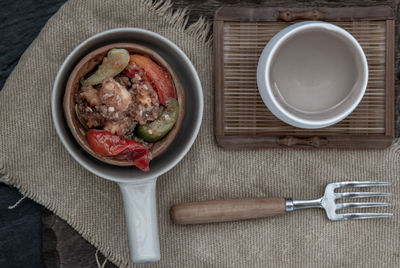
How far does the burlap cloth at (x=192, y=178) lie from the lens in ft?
2.93

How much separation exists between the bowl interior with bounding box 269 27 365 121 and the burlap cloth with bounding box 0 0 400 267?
16 cm

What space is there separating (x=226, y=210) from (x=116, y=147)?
0.31 m

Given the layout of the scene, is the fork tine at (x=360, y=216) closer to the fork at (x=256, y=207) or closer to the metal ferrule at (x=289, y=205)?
the fork at (x=256, y=207)

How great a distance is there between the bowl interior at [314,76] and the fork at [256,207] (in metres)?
0.22

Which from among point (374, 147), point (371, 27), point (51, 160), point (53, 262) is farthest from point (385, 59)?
point (53, 262)

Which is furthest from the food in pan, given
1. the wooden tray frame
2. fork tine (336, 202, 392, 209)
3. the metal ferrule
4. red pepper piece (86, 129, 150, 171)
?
fork tine (336, 202, 392, 209)

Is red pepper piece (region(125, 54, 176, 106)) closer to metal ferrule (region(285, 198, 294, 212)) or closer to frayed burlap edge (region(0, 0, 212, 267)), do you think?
frayed burlap edge (region(0, 0, 212, 267))

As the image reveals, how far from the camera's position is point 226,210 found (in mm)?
894

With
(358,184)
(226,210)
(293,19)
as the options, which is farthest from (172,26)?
Answer: (358,184)

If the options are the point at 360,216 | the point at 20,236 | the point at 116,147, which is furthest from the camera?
the point at 20,236

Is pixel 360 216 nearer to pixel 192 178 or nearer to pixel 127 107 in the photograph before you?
pixel 192 178

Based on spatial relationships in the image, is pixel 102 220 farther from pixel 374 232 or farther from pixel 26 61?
pixel 374 232

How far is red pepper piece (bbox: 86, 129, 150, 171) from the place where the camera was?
2.30 ft

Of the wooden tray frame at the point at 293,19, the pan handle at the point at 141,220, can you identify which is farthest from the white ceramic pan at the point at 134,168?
the wooden tray frame at the point at 293,19
